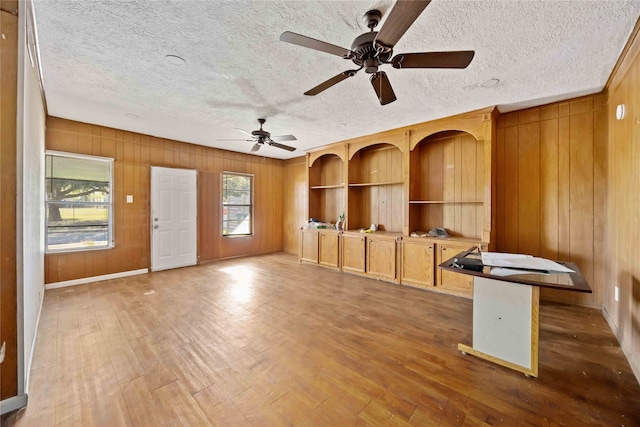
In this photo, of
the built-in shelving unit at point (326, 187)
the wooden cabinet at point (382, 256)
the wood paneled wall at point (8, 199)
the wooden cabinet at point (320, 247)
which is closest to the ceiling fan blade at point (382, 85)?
the wood paneled wall at point (8, 199)

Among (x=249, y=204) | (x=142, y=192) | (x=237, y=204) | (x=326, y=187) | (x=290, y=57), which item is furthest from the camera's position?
(x=249, y=204)

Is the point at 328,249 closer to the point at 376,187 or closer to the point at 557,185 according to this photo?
the point at 376,187

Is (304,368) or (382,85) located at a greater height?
(382,85)

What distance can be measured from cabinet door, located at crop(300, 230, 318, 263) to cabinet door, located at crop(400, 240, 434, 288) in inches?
79.6

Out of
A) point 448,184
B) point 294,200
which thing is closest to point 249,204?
point 294,200

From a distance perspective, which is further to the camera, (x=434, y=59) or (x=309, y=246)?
(x=309, y=246)

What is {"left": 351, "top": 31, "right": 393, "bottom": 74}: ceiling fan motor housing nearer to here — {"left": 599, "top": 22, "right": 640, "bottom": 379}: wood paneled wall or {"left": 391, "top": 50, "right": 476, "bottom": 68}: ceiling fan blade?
{"left": 391, "top": 50, "right": 476, "bottom": 68}: ceiling fan blade

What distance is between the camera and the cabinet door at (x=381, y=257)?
438cm

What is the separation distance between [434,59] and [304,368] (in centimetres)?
252

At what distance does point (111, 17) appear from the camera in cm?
186

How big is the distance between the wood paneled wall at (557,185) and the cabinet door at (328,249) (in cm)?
274

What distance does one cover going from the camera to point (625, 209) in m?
2.37

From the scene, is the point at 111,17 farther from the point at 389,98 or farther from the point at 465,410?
the point at 465,410

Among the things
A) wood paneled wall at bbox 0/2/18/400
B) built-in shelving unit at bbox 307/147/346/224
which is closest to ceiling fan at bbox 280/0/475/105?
wood paneled wall at bbox 0/2/18/400
